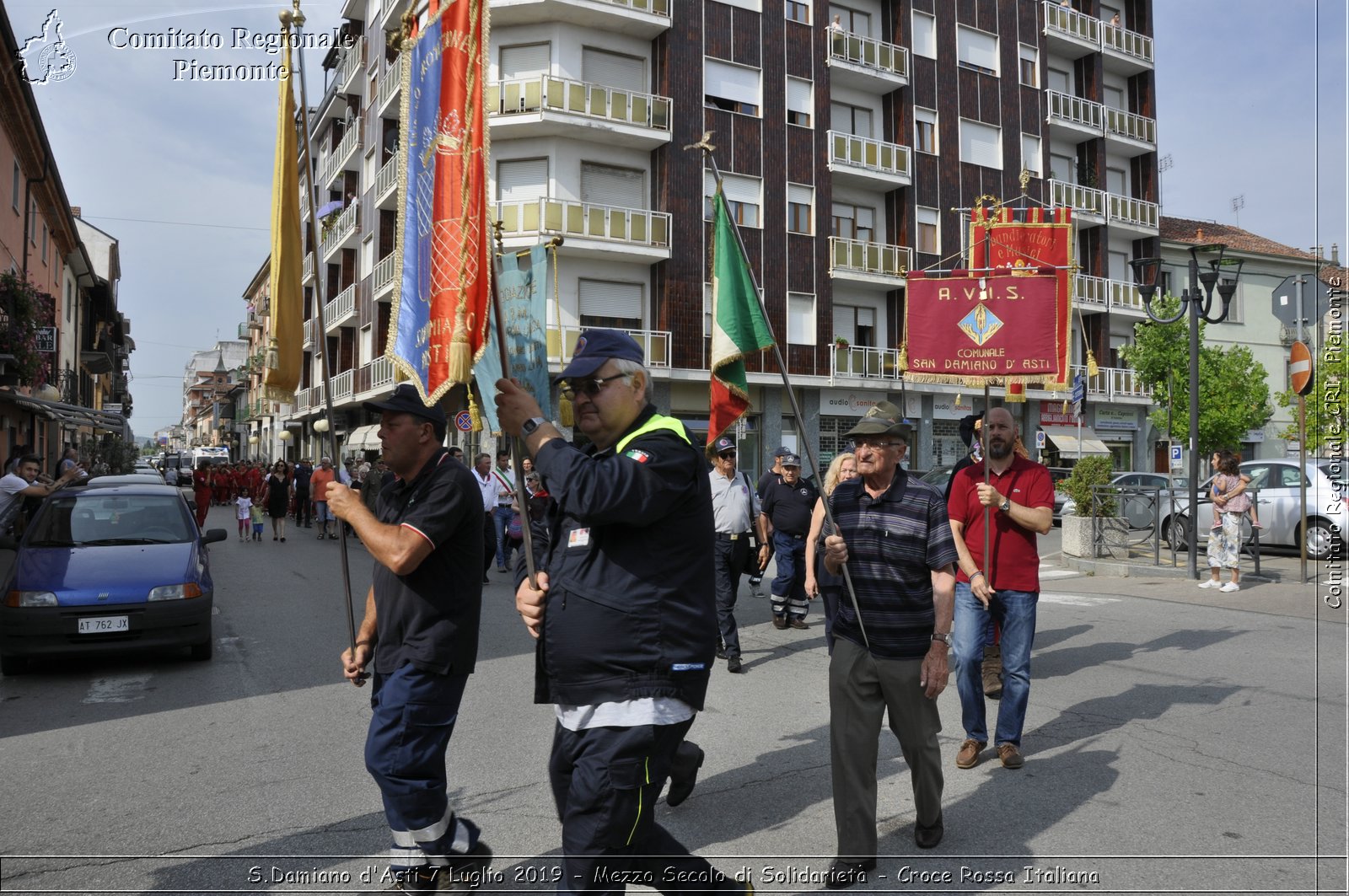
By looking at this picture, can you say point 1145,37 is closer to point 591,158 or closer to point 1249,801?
point 591,158

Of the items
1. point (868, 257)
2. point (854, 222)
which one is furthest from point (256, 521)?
point (854, 222)

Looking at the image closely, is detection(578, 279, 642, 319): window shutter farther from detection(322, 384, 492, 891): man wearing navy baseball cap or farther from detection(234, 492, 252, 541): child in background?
detection(322, 384, 492, 891): man wearing navy baseball cap

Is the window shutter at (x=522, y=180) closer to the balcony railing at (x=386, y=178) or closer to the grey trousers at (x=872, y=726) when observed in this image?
the balcony railing at (x=386, y=178)

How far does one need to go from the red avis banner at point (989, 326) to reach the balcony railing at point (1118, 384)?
29224 millimetres

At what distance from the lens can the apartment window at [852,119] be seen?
30.8 metres

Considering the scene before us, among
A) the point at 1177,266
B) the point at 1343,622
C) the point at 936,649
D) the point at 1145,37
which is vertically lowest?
the point at 1343,622

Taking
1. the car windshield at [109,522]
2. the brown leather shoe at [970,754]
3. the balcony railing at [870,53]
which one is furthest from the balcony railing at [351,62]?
the brown leather shoe at [970,754]

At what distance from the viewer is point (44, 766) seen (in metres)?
5.43

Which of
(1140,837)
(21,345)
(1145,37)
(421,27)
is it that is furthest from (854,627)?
(1145,37)

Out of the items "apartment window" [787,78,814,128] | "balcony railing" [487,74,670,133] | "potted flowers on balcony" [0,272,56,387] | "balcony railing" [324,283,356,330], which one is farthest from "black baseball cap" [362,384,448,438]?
"balcony railing" [324,283,356,330]

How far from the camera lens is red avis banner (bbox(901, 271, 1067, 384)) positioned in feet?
26.3

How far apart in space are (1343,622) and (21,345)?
1891cm

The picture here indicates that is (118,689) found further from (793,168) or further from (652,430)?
(793,168)

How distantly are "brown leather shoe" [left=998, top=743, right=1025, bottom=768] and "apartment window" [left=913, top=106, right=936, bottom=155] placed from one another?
29.3 meters
